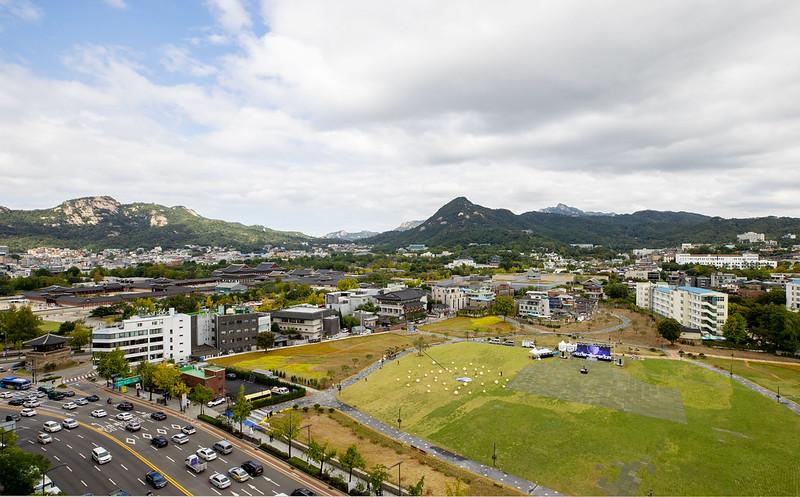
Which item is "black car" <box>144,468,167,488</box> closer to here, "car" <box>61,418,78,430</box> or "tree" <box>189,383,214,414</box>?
"tree" <box>189,383,214,414</box>

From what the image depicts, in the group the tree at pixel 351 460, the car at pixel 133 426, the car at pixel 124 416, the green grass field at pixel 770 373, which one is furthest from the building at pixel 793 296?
the car at pixel 124 416

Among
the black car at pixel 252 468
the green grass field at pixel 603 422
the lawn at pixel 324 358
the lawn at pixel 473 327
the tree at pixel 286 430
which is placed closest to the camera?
the green grass field at pixel 603 422

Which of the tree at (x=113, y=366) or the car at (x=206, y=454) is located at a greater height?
the tree at (x=113, y=366)

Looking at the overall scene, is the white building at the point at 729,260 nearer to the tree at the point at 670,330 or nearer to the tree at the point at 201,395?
the tree at the point at 670,330

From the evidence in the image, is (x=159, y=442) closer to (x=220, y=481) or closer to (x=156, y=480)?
(x=156, y=480)

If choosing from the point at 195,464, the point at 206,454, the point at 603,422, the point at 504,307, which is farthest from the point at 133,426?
the point at 504,307

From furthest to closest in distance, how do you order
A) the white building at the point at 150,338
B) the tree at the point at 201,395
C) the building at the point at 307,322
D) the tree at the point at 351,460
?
the building at the point at 307,322 < the white building at the point at 150,338 < the tree at the point at 201,395 < the tree at the point at 351,460

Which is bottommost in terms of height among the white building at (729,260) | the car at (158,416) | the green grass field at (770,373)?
the car at (158,416)
